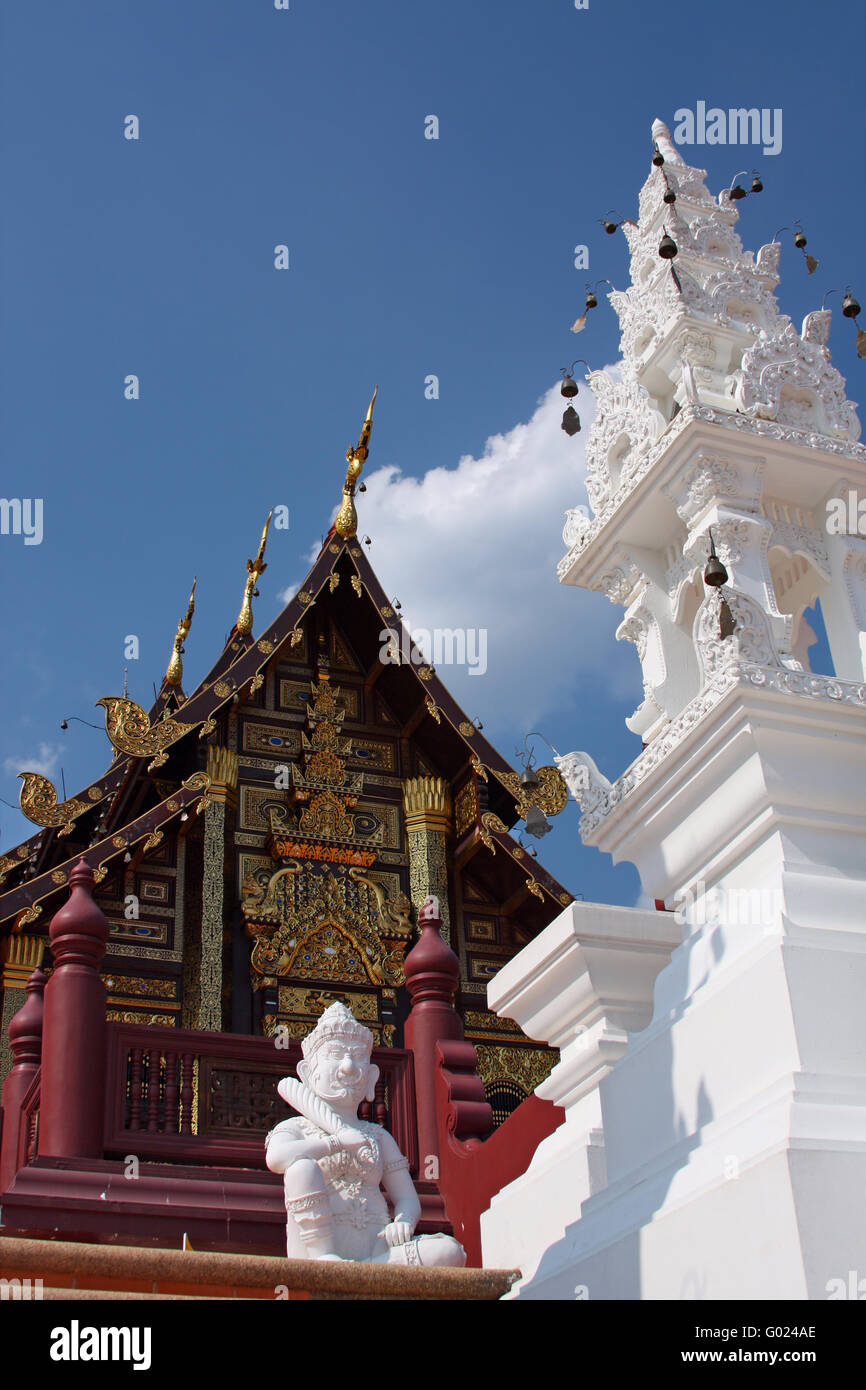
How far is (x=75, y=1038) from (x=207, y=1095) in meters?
0.66

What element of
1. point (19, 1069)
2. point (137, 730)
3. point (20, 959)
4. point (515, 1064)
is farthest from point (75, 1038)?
point (515, 1064)

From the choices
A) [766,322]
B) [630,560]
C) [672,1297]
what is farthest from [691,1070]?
[766,322]

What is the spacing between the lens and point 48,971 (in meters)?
8.85

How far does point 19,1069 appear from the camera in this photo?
7027 mm

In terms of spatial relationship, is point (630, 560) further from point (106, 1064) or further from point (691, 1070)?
point (106, 1064)

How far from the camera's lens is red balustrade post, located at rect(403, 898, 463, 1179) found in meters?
6.53

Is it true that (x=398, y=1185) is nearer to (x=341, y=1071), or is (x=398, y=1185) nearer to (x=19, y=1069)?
(x=341, y=1071)

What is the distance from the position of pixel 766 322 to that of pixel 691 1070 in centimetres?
295

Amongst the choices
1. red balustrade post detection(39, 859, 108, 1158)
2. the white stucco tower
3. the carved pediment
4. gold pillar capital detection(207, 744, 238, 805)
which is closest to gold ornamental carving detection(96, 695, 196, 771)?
gold pillar capital detection(207, 744, 238, 805)

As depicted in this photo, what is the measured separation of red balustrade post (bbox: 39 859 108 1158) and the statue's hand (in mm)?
1569

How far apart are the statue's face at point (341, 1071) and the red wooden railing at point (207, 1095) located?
1.13 metres

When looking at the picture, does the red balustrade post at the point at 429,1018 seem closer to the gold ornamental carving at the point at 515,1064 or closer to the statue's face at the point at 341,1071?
the statue's face at the point at 341,1071
